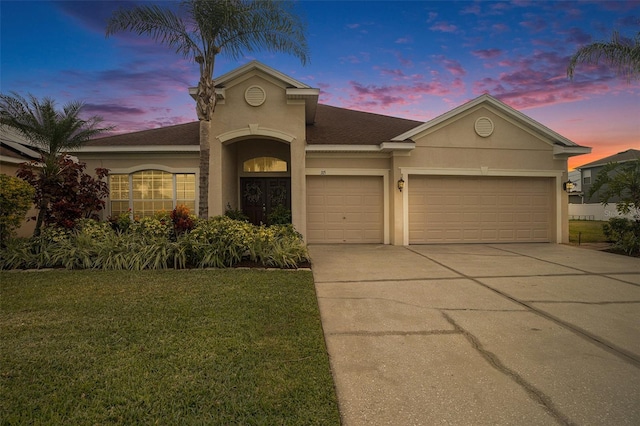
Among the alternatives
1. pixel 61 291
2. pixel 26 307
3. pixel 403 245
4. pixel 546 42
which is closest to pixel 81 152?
pixel 61 291

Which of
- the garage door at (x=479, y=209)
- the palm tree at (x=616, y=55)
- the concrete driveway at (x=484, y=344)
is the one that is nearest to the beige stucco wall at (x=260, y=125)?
the garage door at (x=479, y=209)

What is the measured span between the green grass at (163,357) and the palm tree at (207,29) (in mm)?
4471

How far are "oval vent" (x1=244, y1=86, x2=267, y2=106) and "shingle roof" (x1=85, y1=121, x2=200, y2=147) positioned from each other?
2349mm

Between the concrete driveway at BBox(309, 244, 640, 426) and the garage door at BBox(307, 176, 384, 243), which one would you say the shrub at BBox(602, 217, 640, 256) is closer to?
the concrete driveway at BBox(309, 244, 640, 426)

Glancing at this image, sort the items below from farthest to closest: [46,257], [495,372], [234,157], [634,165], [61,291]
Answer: [234,157]
[634,165]
[46,257]
[61,291]
[495,372]

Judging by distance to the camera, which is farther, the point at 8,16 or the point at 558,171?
the point at 558,171

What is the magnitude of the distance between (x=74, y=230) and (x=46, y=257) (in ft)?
4.20

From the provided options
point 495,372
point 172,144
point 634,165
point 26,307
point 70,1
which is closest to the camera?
point 495,372

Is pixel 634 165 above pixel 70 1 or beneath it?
beneath

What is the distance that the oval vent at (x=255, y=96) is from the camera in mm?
10508

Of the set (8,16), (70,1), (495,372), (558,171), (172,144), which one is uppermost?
(70,1)

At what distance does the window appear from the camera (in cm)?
1148

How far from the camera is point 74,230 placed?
330 inches

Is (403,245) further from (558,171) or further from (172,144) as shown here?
(172,144)
